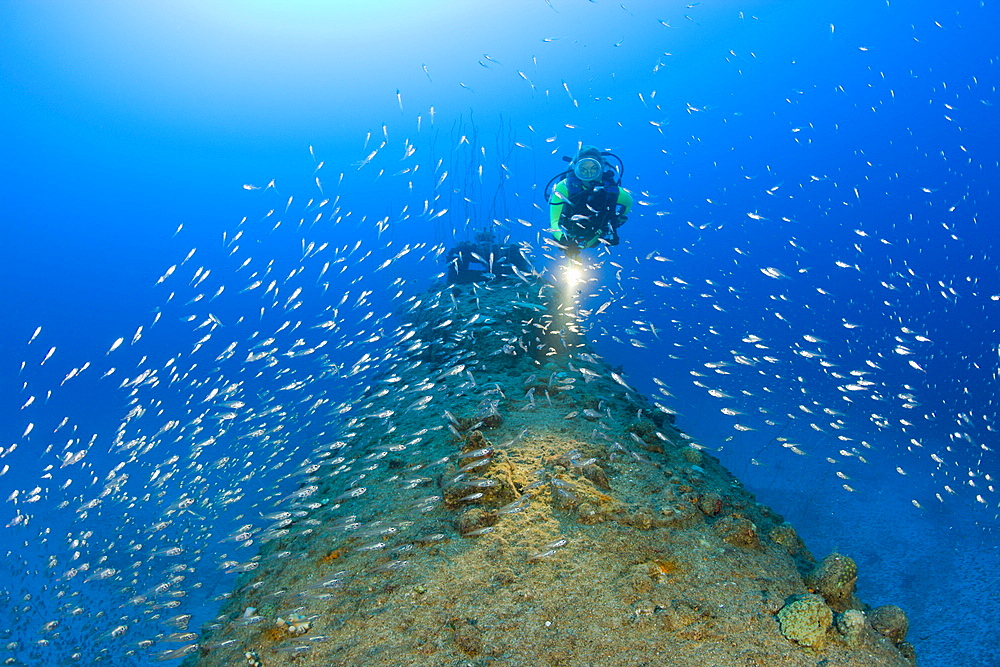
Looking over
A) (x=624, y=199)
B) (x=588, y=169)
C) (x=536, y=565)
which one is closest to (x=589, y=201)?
(x=588, y=169)

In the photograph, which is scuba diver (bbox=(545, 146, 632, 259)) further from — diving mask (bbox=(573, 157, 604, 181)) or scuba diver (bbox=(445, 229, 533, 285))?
scuba diver (bbox=(445, 229, 533, 285))

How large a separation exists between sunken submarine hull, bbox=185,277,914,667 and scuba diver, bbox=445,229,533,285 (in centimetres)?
815

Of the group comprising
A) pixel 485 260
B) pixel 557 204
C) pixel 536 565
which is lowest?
pixel 536 565

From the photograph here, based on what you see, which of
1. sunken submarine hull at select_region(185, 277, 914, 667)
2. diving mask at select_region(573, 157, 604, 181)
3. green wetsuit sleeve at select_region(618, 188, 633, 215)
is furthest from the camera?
green wetsuit sleeve at select_region(618, 188, 633, 215)

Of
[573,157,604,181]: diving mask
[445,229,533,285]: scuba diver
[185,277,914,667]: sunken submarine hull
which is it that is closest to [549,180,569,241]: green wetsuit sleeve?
[573,157,604,181]: diving mask

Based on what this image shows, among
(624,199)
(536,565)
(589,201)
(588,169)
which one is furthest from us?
(624,199)

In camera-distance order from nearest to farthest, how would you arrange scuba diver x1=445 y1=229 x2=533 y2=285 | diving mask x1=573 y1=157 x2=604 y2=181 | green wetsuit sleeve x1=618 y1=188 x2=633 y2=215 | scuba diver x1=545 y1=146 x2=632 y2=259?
1. diving mask x1=573 y1=157 x2=604 y2=181
2. scuba diver x1=545 y1=146 x2=632 y2=259
3. green wetsuit sleeve x1=618 y1=188 x2=633 y2=215
4. scuba diver x1=445 y1=229 x2=533 y2=285

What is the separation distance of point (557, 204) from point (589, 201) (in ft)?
2.16

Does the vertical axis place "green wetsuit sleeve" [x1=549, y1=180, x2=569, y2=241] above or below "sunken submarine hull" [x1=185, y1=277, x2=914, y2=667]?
above

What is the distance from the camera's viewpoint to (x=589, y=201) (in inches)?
345

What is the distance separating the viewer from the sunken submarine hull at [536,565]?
282cm

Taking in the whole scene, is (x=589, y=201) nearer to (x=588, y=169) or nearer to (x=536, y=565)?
(x=588, y=169)

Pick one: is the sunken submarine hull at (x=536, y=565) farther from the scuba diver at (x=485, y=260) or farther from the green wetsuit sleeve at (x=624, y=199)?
the scuba diver at (x=485, y=260)

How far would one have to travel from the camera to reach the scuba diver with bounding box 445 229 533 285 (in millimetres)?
14008
